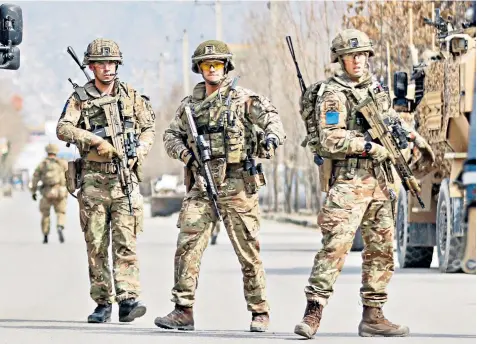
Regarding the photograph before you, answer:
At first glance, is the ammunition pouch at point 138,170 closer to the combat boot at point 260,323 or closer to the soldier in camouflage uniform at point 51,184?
the combat boot at point 260,323

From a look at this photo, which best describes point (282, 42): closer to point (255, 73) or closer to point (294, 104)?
point (294, 104)

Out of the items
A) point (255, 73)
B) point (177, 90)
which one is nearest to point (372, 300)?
point (255, 73)

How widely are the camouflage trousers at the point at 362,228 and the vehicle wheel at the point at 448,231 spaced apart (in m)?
7.47

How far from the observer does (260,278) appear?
1366 cm

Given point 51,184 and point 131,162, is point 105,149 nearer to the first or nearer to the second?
point 131,162

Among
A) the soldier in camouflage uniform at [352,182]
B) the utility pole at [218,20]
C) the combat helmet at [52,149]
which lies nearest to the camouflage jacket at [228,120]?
the soldier in camouflage uniform at [352,182]

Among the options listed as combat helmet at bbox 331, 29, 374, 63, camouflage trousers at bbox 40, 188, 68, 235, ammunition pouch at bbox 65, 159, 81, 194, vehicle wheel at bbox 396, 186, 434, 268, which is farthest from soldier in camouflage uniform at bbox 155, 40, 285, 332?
camouflage trousers at bbox 40, 188, 68, 235

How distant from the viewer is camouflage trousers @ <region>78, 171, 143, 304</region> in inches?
571

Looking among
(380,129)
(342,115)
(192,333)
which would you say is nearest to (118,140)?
(192,333)

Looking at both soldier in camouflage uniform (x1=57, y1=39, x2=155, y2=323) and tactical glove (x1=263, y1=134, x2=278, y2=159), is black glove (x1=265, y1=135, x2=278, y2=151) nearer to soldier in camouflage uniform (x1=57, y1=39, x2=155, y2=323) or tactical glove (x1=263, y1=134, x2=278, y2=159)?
tactical glove (x1=263, y1=134, x2=278, y2=159)

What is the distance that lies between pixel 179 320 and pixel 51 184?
18264 millimetres

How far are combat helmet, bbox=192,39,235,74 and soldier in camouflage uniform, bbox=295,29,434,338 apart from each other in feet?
2.60

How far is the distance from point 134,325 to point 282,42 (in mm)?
34121

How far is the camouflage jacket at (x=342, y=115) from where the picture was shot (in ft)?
42.5
